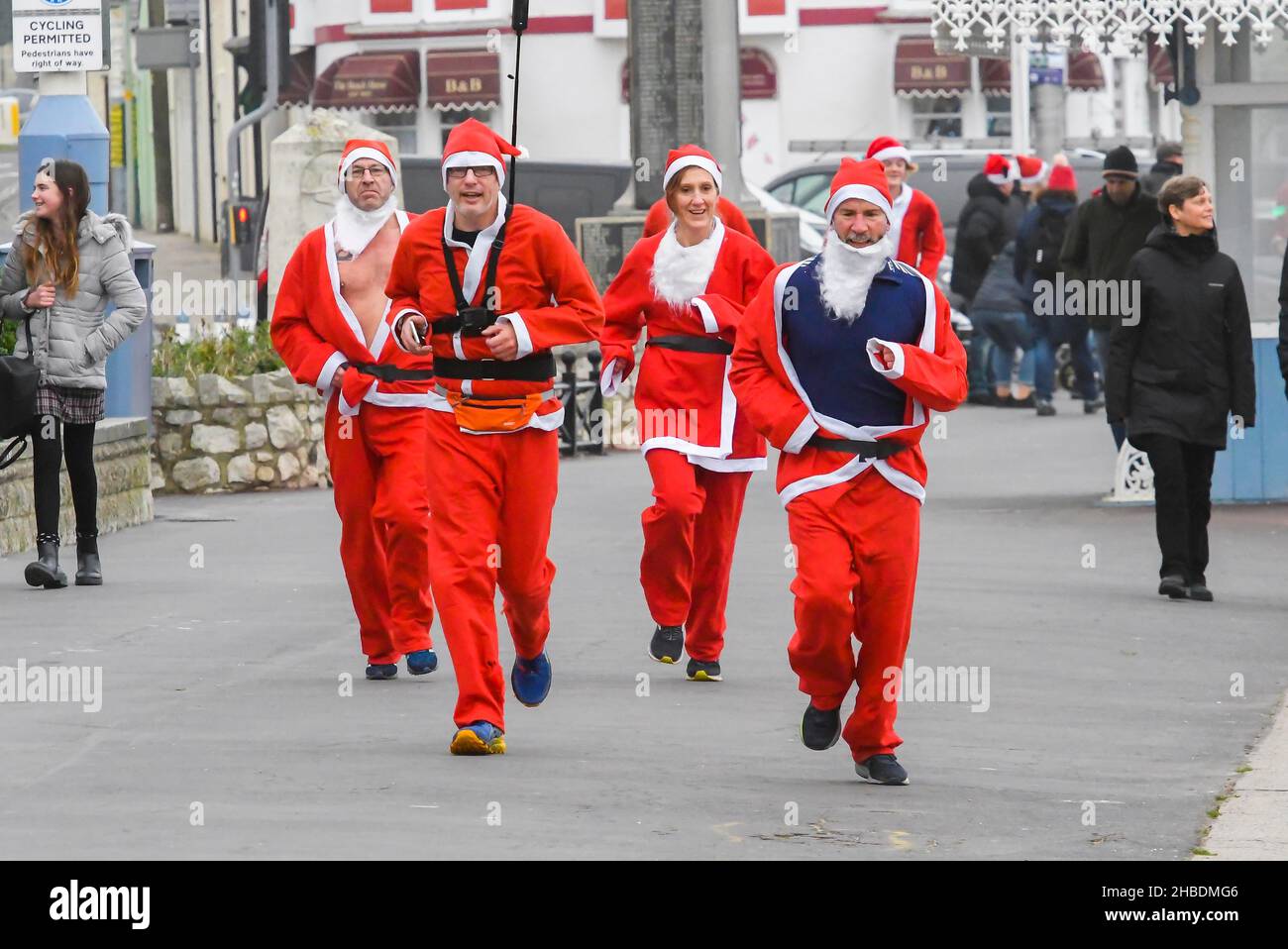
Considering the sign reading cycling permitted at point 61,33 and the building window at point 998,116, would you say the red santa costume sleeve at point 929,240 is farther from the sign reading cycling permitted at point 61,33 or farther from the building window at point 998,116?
the building window at point 998,116

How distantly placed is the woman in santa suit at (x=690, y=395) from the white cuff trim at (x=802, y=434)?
6.95 ft

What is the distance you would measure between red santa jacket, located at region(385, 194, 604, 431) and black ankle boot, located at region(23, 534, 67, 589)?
424 centimetres

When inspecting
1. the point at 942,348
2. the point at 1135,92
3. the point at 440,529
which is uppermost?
the point at 1135,92

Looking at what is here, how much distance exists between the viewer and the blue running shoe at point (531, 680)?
897 cm

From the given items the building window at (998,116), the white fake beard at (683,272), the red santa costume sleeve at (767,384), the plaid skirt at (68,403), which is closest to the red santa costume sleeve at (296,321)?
the white fake beard at (683,272)

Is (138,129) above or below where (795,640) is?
above

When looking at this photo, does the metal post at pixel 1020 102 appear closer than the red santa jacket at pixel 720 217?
No

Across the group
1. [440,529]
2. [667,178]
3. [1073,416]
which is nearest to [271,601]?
[667,178]

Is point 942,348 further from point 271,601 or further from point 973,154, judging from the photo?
point 973,154

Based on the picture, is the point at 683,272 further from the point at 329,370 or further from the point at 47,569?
the point at 47,569

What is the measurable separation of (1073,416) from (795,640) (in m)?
13.9

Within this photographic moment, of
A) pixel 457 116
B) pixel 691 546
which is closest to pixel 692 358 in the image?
pixel 691 546

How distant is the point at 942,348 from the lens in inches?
318

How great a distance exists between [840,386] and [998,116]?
38.8 m
